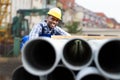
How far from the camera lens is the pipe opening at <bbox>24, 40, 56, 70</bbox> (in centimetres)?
425

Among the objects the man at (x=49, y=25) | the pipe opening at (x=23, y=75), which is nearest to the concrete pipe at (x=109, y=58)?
the pipe opening at (x=23, y=75)

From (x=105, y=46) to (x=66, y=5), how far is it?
266 ft

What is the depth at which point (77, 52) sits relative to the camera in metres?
4.66

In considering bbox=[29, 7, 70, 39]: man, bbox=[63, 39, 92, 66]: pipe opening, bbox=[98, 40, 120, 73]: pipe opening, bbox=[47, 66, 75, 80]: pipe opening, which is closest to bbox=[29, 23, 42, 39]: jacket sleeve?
bbox=[29, 7, 70, 39]: man

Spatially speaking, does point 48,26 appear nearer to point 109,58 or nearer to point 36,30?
point 36,30

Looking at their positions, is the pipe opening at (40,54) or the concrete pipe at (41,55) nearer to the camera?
the concrete pipe at (41,55)

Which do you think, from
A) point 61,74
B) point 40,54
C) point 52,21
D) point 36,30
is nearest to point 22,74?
point 40,54

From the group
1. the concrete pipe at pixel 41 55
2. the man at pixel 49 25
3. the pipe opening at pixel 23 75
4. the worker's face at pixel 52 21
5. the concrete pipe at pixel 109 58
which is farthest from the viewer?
the worker's face at pixel 52 21

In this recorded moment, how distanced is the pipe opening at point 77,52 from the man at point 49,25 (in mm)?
713

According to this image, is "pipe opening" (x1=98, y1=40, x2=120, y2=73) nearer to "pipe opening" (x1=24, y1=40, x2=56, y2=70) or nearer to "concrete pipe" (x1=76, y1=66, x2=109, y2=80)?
"concrete pipe" (x1=76, y1=66, x2=109, y2=80)

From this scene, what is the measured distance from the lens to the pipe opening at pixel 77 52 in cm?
416

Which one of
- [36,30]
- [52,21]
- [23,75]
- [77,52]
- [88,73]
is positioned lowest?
[23,75]

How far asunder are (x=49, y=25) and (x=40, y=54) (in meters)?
0.89

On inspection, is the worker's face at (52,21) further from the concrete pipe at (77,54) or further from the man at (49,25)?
the concrete pipe at (77,54)
